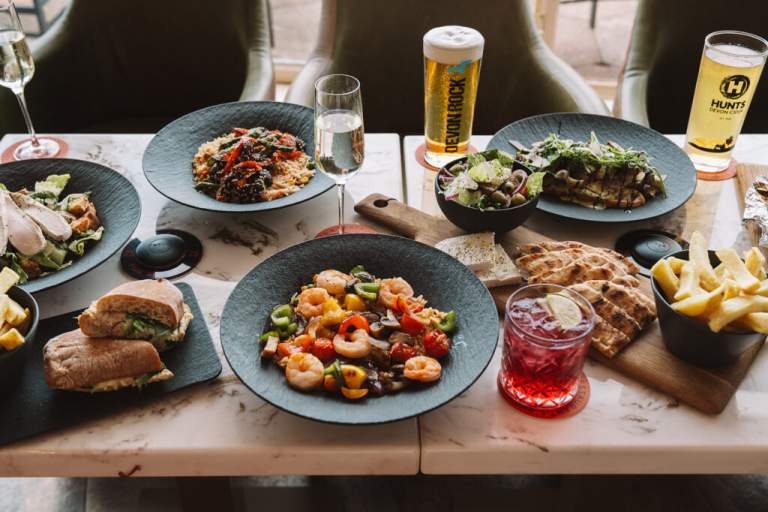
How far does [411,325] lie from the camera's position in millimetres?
1273

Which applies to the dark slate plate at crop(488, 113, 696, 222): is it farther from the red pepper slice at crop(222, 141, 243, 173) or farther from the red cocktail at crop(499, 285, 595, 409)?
the red pepper slice at crop(222, 141, 243, 173)

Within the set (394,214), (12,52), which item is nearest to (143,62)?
(12,52)

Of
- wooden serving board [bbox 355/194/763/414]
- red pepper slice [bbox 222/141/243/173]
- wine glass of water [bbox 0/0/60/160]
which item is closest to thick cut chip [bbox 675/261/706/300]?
wooden serving board [bbox 355/194/763/414]

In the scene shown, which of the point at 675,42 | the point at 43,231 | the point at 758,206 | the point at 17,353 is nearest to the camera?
the point at 17,353

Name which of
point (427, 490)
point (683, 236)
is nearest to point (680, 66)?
point (683, 236)

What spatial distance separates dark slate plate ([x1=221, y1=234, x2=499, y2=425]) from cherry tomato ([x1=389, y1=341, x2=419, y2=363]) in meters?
0.06

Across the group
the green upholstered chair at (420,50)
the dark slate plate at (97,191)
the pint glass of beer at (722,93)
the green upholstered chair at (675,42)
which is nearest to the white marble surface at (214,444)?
the dark slate plate at (97,191)

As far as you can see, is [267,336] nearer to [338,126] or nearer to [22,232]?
[338,126]

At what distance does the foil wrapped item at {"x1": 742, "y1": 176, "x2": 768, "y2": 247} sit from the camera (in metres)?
1.55

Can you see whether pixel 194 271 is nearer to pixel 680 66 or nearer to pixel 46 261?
pixel 46 261

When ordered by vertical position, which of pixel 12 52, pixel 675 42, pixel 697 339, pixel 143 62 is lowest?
pixel 143 62

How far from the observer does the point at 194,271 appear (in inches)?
60.8

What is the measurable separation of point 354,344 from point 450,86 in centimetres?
80

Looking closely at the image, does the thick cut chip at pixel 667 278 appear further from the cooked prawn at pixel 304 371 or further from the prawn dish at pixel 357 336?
the cooked prawn at pixel 304 371
